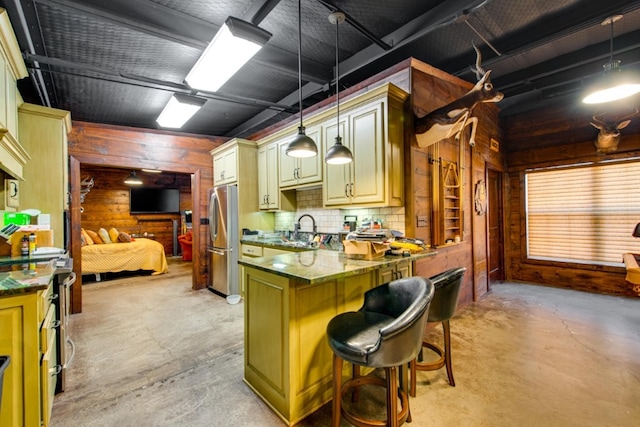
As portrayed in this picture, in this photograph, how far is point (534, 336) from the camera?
2943mm

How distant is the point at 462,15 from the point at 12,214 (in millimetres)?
4352

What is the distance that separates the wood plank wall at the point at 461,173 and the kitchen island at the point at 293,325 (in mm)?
1105

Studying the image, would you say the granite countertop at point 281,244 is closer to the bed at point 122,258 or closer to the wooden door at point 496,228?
the bed at point 122,258

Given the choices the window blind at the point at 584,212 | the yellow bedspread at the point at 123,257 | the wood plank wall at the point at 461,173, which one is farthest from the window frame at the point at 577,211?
the yellow bedspread at the point at 123,257

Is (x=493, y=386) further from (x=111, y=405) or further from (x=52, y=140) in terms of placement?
(x=52, y=140)

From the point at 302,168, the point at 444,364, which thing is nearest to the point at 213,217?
the point at 302,168

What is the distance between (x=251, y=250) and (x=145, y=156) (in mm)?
2481

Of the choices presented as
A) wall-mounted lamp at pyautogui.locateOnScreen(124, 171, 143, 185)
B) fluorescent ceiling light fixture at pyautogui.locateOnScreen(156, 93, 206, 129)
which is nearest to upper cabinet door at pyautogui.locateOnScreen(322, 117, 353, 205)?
fluorescent ceiling light fixture at pyautogui.locateOnScreen(156, 93, 206, 129)

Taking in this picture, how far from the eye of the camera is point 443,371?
7.57 ft

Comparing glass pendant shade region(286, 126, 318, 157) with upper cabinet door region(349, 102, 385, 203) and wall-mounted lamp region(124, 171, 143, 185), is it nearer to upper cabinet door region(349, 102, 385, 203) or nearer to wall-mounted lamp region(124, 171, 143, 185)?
upper cabinet door region(349, 102, 385, 203)

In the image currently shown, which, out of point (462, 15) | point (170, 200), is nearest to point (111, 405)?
point (462, 15)

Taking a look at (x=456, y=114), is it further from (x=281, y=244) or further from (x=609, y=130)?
(x=609, y=130)

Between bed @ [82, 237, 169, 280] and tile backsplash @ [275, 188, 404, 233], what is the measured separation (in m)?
3.39

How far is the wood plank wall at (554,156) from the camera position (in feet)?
14.0
